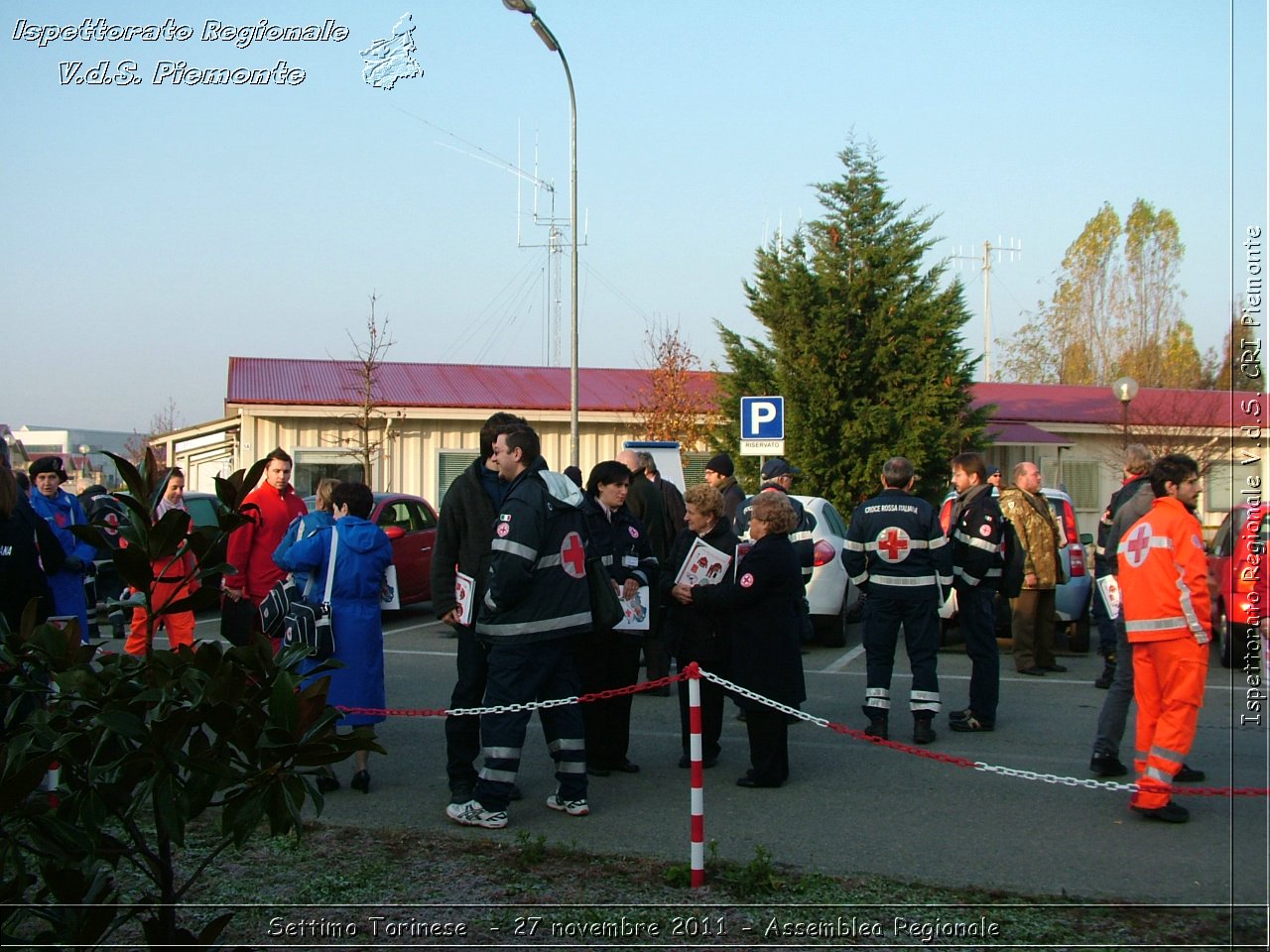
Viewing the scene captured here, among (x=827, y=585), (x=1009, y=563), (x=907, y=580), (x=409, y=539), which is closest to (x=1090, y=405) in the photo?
(x=827, y=585)

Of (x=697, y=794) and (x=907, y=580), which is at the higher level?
(x=907, y=580)

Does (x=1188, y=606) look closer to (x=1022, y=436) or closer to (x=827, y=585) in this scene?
(x=827, y=585)

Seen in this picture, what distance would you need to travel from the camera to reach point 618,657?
24.6ft

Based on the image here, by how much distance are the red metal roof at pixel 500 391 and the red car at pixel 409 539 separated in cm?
1248

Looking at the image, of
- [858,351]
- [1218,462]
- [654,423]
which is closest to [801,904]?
[1218,462]

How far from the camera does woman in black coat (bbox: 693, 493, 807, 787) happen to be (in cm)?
682

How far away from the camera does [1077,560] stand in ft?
40.9

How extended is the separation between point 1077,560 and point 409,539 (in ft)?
28.0

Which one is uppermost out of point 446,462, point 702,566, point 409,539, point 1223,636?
point 446,462

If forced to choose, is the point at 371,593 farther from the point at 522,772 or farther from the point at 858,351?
the point at 858,351

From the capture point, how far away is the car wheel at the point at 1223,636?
1105 cm

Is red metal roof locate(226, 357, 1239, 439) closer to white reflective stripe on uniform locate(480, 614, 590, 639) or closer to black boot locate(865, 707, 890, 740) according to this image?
black boot locate(865, 707, 890, 740)

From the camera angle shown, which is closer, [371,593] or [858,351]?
[371,593]

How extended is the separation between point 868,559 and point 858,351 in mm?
13965
